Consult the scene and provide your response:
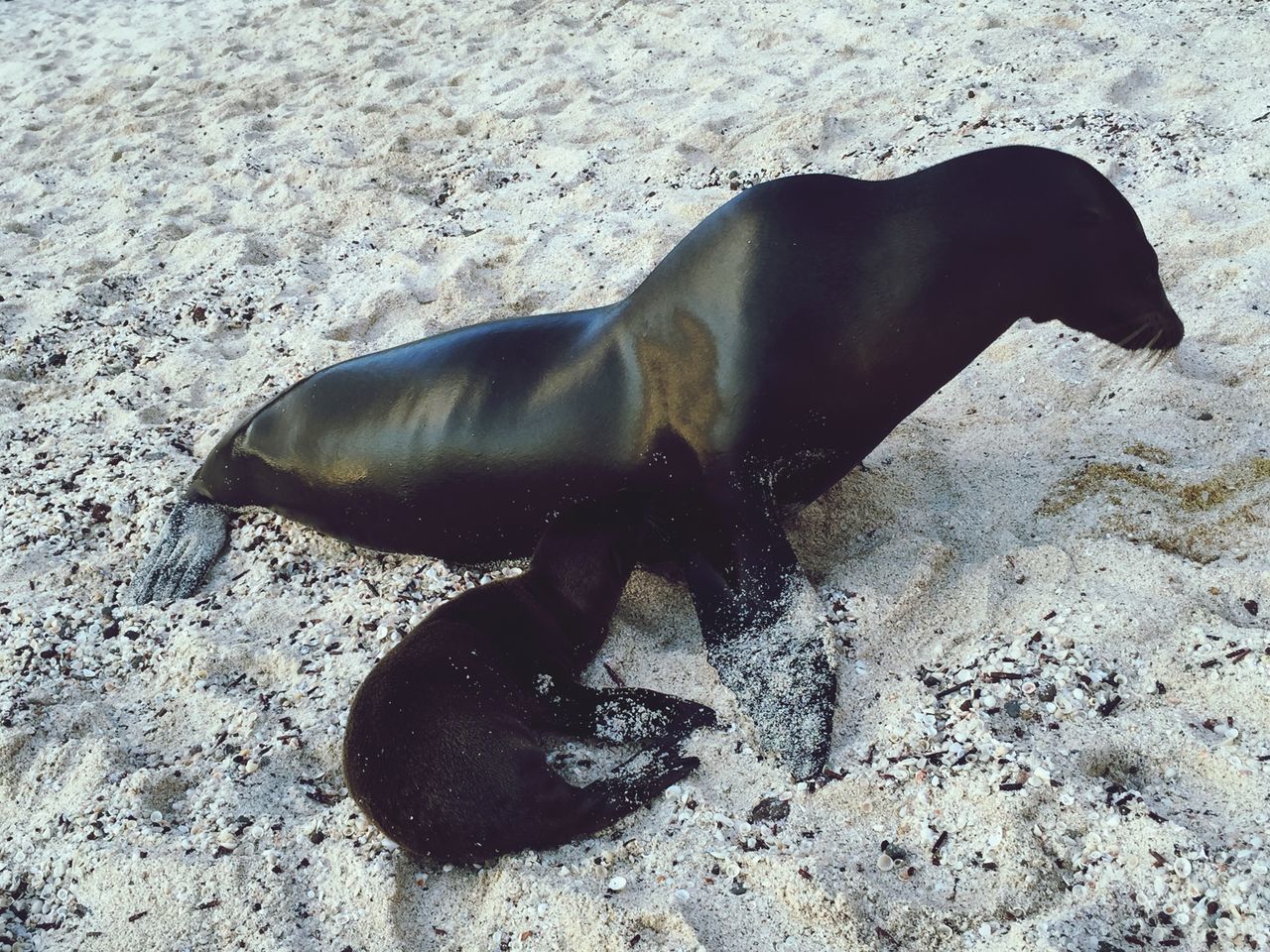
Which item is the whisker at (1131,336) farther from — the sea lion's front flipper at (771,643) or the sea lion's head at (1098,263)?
the sea lion's front flipper at (771,643)

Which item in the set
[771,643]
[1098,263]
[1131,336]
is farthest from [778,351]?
[1131,336]

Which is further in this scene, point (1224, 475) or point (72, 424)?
point (72, 424)

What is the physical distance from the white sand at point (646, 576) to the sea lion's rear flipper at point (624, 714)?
0.36 feet

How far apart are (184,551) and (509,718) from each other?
57.7 inches

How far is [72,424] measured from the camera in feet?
13.9

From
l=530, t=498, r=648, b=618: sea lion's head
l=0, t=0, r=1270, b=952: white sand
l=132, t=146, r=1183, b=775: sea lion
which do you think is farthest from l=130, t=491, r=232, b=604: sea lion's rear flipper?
l=530, t=498, r=648, b=618: sea lion's head

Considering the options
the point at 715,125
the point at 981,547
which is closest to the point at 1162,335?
the point at 981,547

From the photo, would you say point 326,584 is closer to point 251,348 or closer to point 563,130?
point 251,348

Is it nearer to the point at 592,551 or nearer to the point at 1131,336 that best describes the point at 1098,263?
the point at 1131,336

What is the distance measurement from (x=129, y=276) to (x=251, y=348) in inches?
38.9

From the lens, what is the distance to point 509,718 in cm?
260

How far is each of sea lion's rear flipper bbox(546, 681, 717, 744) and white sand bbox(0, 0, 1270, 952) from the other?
109mm

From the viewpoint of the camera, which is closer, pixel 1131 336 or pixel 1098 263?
pixel 1098 263

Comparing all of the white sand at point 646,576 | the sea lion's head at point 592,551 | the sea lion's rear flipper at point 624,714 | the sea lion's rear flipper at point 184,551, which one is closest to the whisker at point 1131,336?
the white sand at point 646,576
